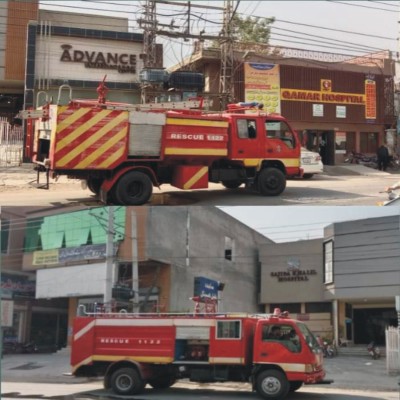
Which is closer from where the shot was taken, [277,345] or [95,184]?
[277,345]

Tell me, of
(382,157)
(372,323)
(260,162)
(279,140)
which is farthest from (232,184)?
(372,323)

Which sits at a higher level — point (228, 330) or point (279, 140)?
point (279, 140)

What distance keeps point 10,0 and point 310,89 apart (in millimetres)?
16764

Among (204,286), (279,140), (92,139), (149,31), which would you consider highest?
(149,31)

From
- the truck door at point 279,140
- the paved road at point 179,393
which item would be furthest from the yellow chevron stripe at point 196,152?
the paved road at point 179,393

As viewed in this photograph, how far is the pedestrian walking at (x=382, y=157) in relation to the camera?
27203mm

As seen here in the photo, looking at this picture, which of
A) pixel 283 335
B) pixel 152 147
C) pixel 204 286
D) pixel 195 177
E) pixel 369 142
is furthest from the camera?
pixel 369 142

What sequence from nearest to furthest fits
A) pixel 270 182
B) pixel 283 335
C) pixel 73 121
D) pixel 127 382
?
pixel 283 335, pixel 127 382, pixel 73 121, pixel 270 182

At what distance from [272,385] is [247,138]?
247 inches

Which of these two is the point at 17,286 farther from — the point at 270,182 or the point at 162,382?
the point at 270,182

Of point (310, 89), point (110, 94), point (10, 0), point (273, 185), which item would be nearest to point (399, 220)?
point (310, 89)

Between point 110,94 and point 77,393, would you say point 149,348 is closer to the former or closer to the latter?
point 77,393

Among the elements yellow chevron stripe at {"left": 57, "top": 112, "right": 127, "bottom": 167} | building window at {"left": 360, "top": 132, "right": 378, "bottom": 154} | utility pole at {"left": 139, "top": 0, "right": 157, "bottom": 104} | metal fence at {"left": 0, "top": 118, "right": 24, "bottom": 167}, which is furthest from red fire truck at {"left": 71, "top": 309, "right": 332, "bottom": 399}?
building window at {"left": 360, "top": 132, "right": 378, "bottom": 154}

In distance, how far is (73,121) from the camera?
11.3 metres
